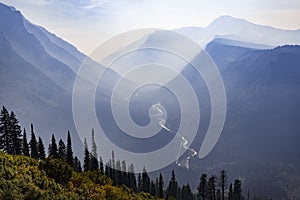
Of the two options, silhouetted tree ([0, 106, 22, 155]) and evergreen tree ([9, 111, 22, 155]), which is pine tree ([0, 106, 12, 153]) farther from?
evergreen tree ([9, 111, 22, 155])

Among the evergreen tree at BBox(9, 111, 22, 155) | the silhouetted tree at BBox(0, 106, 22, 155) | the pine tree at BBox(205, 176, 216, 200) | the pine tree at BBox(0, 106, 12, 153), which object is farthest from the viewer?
the pine tree at BBox(205, 176, 216, 200)

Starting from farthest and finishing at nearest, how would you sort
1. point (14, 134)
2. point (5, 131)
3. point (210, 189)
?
point (210, 189)
point (14, 134)
point (5, 131)

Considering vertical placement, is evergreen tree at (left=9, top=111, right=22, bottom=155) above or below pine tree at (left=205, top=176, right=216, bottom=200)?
above

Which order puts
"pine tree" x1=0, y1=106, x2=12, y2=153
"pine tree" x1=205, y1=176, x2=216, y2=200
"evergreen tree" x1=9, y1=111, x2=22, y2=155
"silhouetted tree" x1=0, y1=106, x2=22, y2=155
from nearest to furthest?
"pine tree" x1=0, y1=106, x2=12, y2=153, "silhouetted tree" x1=0, y1=106, x2=22, y2=155, "evergreen tree" x1=9, y1=111, x2=22, y2=155, "pine tree" x1=205, y1=176, x2=216, y2=200

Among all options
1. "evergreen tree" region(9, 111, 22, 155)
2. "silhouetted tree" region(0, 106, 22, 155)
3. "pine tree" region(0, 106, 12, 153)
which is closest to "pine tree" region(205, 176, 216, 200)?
"evergreen tree" region(9, 111, 22, 155)

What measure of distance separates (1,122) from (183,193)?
56.5 metres

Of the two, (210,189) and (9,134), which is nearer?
(9,134)

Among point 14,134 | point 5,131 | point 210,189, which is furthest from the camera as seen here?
point 210,189

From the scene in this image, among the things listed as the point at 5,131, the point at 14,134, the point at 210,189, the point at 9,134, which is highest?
the point at 5,131

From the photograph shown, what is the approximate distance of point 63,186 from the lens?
3192 centimetres

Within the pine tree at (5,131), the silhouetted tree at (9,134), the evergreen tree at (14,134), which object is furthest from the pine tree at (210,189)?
the pine tree at (5,131)

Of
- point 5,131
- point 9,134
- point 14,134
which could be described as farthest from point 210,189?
point 5,131

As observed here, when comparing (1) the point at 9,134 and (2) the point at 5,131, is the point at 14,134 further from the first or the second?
(2) the point at 5,131

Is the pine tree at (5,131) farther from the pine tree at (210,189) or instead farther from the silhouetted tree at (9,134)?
the pine tree at (210,189)
